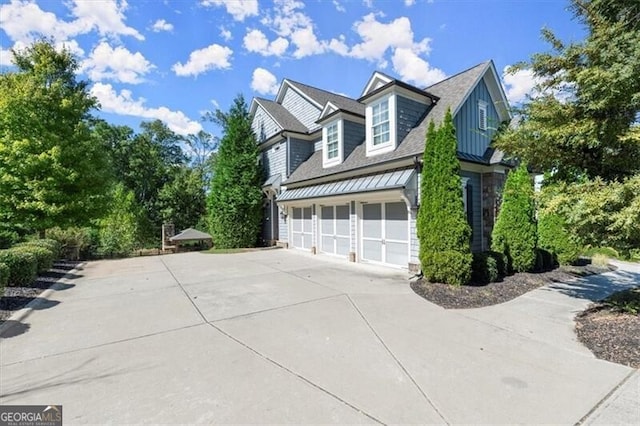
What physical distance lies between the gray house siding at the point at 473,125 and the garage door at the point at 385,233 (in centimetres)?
308

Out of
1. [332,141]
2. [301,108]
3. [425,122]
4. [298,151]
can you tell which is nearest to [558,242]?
[425,122]

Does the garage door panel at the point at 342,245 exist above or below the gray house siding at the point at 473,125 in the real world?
below

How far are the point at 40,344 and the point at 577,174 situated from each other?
10.2 m

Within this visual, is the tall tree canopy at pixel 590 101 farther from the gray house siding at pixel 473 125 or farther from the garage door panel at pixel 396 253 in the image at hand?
the garage door panel at pixel 396 253

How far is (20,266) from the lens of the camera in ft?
23.4

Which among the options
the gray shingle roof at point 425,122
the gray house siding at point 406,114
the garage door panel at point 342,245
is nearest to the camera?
the gray shingle roof at point 425,122

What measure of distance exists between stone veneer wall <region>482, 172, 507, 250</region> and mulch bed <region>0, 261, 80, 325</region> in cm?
1266

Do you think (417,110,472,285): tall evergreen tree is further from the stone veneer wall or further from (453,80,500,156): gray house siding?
the stone veneer wall

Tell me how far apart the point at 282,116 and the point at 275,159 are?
2.64 metres

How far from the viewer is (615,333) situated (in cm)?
466

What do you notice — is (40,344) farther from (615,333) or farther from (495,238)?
(495,238)

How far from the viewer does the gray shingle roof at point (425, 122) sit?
9.97 meters

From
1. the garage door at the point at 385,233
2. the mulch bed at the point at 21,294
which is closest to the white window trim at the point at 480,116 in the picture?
the garage door at the point at 385,233

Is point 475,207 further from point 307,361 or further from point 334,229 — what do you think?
point 307,361
